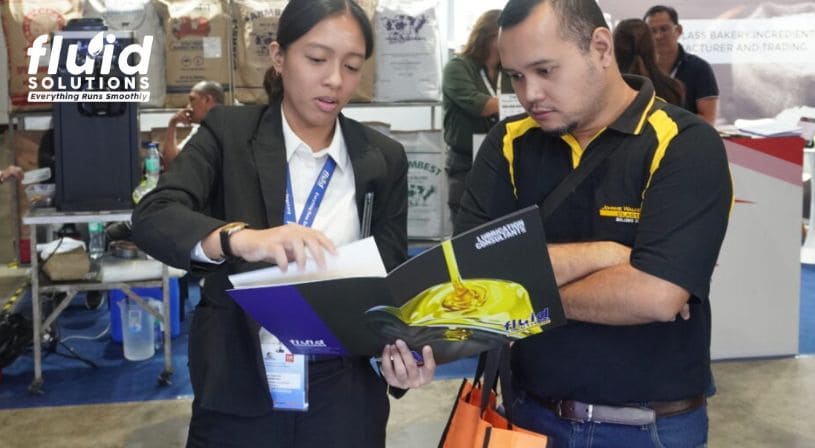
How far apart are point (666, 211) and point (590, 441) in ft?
1.28

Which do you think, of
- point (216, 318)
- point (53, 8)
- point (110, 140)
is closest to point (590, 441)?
point (216, 318)

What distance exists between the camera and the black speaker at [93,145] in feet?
12.5

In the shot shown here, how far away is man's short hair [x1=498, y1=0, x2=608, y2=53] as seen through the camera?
146 centimetres

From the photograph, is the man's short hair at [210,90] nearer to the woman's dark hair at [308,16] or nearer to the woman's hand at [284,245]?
the woman's dark hair at [308,16]

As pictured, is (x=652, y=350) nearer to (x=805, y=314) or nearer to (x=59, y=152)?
(x=59, y=152)

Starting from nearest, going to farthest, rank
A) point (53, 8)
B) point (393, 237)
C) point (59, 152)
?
point (393, 237) < point (59, 152) < point (53, 8)


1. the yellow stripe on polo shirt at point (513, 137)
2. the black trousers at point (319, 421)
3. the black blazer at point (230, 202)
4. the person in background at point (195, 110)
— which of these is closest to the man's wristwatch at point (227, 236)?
the black blazer at point (230, 202)

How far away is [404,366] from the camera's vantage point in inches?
57.2

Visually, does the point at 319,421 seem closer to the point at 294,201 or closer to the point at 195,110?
the point at 294,201

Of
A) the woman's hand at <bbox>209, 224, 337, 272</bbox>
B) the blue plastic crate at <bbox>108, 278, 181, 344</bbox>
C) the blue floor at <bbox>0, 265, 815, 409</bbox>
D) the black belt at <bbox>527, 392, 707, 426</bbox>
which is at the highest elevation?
the woman's hand at <bbox>209, 224, 337, 272</bbox>

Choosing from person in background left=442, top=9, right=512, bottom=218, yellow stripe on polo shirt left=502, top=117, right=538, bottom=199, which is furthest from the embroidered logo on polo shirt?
person in background left=442, top=9, right=512, bottom=218

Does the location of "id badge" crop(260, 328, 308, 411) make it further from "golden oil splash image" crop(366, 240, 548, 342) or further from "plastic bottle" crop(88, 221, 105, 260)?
"plastic bottle" crop(88, 221, 105, 260)

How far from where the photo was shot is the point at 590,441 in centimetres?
147

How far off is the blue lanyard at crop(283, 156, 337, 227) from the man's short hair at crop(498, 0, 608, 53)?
1.31 feet
